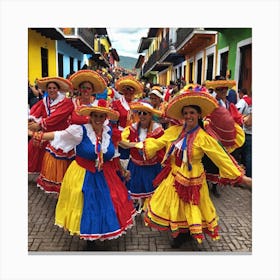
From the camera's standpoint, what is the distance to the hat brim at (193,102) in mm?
2848

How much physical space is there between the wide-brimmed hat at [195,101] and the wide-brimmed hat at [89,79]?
4.60ft

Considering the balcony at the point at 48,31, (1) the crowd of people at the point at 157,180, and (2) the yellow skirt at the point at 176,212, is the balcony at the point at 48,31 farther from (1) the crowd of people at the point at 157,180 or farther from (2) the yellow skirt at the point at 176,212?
(2) the yellow skirt at the point at 176,212

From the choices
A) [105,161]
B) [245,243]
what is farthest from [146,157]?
[245,243]

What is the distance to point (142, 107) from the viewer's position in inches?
151

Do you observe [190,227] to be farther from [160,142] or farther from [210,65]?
[210,65]

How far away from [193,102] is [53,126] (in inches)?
81.8

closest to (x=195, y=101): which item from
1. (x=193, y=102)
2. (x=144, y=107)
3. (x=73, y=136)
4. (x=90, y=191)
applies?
(x=193, y=102)

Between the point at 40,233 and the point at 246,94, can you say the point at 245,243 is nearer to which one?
the point at 40,233

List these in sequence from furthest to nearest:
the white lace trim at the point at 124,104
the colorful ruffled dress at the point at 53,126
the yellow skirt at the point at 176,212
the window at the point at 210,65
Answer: the window at the point at 210,65 < the white lace trim at the point at 124,104 < the colorful ruffled dress at the point at 53,126 < the yellow skirt at the point at 176,212

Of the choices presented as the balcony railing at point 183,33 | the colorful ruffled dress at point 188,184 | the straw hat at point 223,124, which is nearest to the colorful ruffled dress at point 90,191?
the colorful ruffled dress at point 188,184

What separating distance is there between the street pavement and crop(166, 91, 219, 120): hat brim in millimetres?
972

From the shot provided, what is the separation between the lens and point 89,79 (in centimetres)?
414

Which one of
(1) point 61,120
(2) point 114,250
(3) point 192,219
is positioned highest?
(1) point 61,120
